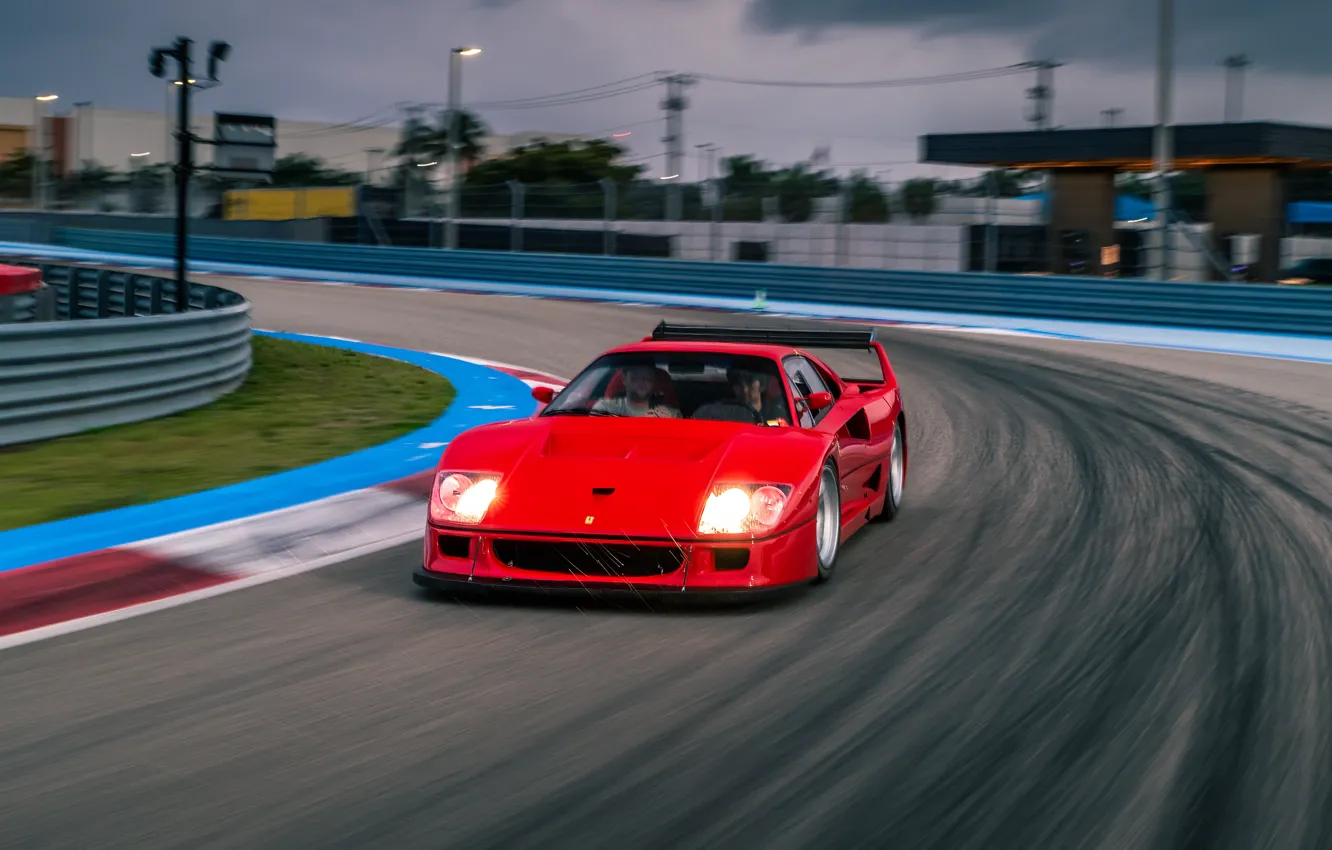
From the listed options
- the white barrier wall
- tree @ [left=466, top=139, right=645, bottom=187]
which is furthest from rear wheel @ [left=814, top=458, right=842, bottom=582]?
tree @ [left=466, top=139, right=645, bottom=187]

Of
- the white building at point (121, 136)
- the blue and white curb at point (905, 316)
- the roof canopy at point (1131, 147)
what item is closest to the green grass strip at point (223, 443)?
the blue and white curb at point (905, 316)

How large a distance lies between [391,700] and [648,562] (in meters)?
1.46

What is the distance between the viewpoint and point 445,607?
6.36m

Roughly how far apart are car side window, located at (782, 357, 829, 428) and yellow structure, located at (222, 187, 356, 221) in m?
39.2

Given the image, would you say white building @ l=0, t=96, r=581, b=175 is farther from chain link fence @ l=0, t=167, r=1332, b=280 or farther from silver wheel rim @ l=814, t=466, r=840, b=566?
silver wheel rim @ l=814, t=466, r=840, b=566

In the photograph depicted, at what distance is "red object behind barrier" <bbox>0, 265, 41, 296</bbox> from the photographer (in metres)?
17.6

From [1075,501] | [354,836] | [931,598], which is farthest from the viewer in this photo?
[1075,501]

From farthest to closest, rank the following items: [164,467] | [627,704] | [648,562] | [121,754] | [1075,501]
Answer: [164,467], [1075,501], [648,562], [627,704], [121,754]

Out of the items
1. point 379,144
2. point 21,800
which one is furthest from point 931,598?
point 379,144

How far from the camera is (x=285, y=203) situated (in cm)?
4888

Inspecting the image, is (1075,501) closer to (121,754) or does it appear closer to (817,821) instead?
(817,821)

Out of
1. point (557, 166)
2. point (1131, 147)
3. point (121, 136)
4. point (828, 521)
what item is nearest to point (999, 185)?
point (1131, 147)

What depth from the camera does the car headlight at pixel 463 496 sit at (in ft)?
20.9

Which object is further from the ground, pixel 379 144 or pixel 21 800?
pixel 379 144
